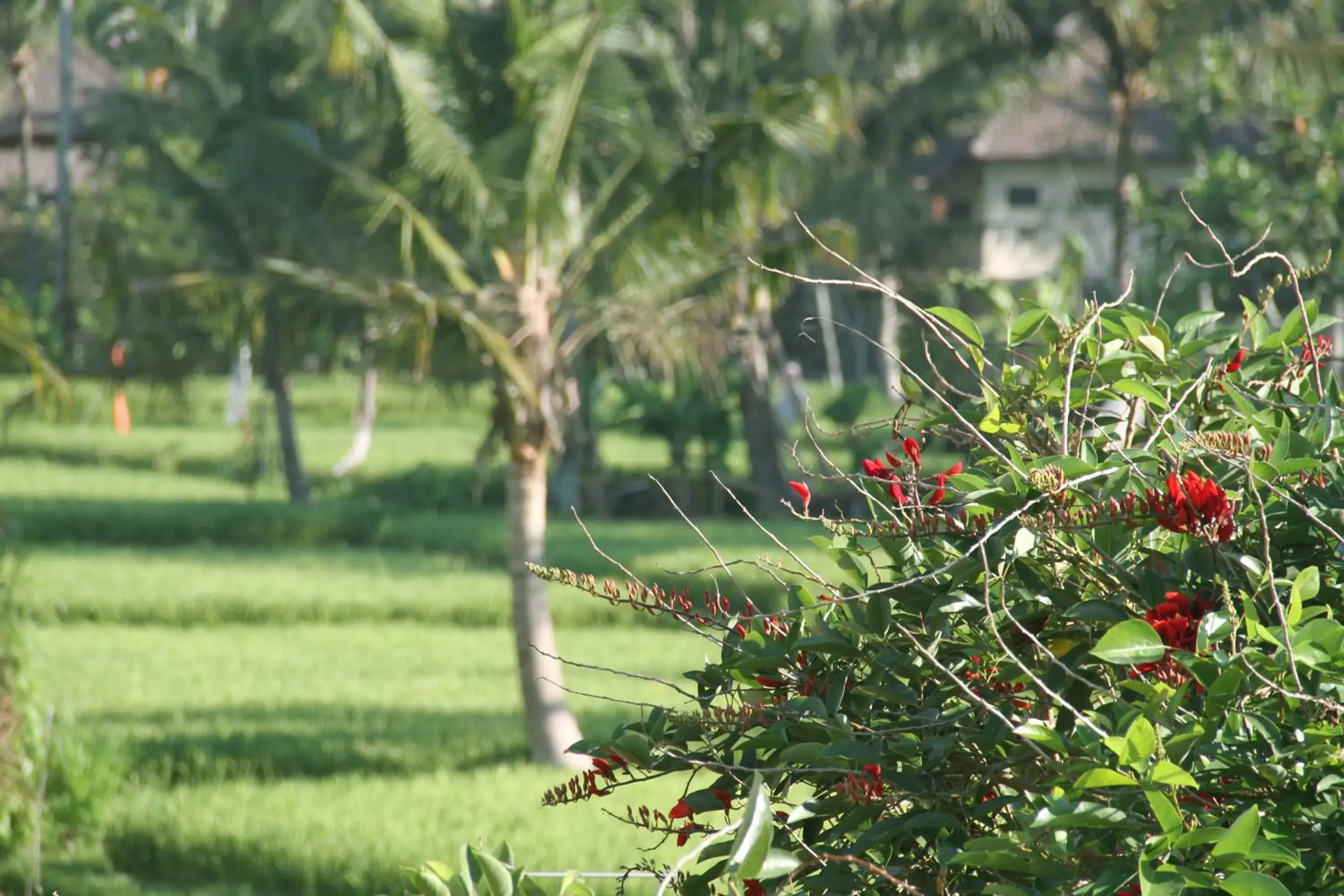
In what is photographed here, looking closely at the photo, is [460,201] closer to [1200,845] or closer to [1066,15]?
[1200,845]

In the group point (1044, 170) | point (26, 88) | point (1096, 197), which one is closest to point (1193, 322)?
point (1096, 197)

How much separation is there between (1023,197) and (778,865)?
29.5 m

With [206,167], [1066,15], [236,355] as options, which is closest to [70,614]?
[236,355]

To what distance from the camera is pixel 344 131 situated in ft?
60.2

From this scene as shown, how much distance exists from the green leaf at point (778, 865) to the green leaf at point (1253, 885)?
0.38 metres

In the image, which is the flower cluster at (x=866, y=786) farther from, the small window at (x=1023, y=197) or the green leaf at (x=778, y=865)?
the small window at (x=1023, y=197)

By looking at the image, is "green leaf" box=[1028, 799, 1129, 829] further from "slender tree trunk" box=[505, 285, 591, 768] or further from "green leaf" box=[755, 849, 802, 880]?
"slender tree trunk" box=[505, 285, 591, 768]

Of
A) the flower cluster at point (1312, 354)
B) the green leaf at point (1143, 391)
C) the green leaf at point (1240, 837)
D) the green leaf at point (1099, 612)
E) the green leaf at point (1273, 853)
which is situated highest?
the flower cluster at point (1312, 354)

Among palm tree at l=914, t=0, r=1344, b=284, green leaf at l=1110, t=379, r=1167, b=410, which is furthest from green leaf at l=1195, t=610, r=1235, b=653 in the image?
palm tree at l=914, t=0, r=1344, b=284

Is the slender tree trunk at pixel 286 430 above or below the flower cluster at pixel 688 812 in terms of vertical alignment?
below

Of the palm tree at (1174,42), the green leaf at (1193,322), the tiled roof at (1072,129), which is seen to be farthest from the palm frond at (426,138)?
the tiled roof at (1072,129)

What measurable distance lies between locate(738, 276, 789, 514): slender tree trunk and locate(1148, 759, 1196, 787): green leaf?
1528 cm

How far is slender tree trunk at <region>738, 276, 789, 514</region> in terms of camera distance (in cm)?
1709

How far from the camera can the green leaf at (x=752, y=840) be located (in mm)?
1390
